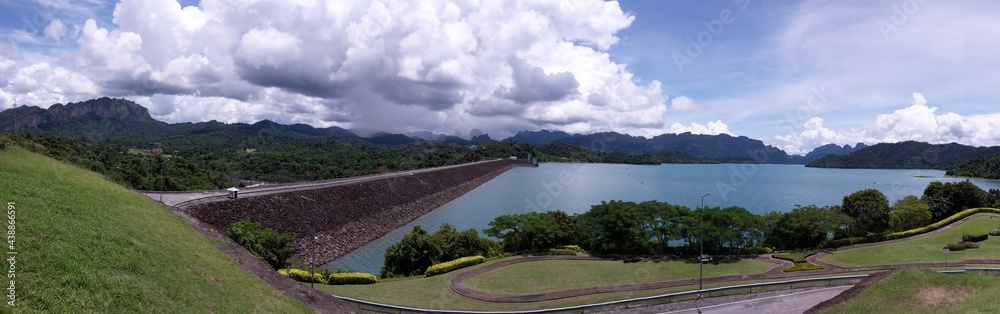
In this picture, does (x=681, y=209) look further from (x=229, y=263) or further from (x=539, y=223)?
(x=229, y=263)

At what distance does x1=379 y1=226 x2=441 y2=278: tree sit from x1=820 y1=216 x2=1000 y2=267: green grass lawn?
33.1 m

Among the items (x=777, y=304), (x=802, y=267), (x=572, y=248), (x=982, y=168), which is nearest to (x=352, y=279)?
(x=572, y=248)

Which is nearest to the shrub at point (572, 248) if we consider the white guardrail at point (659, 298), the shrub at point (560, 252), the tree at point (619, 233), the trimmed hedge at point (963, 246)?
the shrub at point (560, 252)

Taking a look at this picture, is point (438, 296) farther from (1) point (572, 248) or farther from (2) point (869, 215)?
(2) point (869, 215)

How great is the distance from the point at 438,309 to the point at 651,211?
24.1 m

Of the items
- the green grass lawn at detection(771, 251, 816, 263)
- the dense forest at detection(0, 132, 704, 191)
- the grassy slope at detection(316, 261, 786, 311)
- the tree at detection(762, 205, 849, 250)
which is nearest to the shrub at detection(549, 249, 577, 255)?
the grassy slope at detection(316, 261, 786, 311)

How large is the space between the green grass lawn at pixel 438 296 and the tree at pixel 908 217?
2619 centimetres

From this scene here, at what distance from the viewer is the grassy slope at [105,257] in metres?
10.6

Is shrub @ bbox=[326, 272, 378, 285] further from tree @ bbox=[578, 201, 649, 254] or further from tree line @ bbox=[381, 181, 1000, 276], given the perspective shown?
tree @ bbox=[578, 201, 649, 254]

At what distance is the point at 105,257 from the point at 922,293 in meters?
31.3

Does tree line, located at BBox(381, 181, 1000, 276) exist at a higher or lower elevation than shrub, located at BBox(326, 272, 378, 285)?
higher

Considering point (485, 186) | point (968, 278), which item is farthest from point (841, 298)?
point (485, 186)

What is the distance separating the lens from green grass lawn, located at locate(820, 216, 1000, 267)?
115ft
